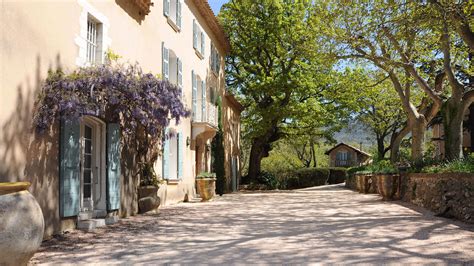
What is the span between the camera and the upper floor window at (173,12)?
14.0 m

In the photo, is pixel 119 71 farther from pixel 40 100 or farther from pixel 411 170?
pixel 411 170

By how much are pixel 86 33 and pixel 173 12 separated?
6.48 meters

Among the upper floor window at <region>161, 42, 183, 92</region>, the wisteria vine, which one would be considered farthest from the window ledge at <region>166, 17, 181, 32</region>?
the wisteria vine

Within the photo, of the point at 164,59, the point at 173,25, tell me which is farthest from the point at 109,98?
the point at 173,25

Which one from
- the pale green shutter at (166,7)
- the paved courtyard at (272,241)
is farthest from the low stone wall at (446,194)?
the pale green shutter at (166,7)

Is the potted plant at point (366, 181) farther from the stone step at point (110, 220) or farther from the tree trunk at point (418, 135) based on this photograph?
the stone step at point (110, 220)

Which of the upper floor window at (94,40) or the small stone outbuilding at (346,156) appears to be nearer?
the upper floor window at (94,40)

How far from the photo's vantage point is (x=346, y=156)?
4772cm

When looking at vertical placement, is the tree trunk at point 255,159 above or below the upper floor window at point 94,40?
below

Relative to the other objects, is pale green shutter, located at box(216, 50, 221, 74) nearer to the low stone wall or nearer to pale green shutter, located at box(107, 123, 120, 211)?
the low stone wall

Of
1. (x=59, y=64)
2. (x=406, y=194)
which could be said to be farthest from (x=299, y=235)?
(x=406, y=194)

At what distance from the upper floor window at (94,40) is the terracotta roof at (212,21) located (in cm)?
809

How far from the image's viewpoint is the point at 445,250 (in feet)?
20.3

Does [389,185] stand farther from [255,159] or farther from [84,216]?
[255,159]
